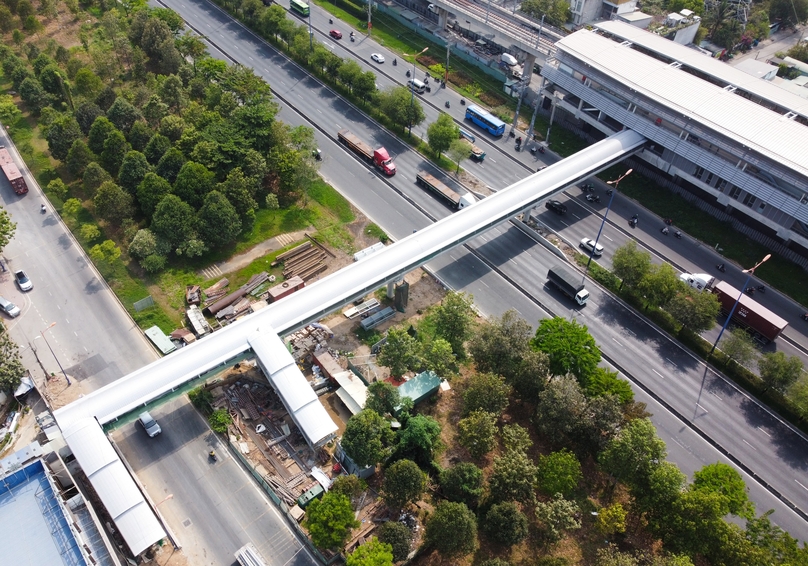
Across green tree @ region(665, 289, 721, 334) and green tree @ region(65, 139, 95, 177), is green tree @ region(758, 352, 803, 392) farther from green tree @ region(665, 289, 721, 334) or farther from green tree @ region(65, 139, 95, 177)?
green tree @ region(65, 139, 95, 177)

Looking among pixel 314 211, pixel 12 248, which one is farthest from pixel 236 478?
pixel 12 248

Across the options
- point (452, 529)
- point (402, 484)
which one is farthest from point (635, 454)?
point (402, 484)

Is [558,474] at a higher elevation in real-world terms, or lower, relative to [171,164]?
lower

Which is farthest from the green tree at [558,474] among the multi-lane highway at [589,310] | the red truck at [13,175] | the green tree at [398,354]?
the red truck at [13,175]

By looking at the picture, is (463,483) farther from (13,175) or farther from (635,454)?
(13,175)

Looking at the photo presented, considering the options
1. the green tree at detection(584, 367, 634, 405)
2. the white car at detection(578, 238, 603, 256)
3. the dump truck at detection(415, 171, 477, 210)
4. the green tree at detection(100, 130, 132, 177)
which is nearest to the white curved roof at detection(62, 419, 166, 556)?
the green tree at detection(584, 367, 634, 405)

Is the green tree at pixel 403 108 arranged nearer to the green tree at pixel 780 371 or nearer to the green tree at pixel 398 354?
the green tree at pixel 398 354

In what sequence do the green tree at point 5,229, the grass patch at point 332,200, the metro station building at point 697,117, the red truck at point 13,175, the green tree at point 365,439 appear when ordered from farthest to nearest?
the red truck at point 13,175 → the grass patch at point 332,200 → the metro station building at point 697,117 → the green tree at point 5,229 → the green tree at point 365,439
